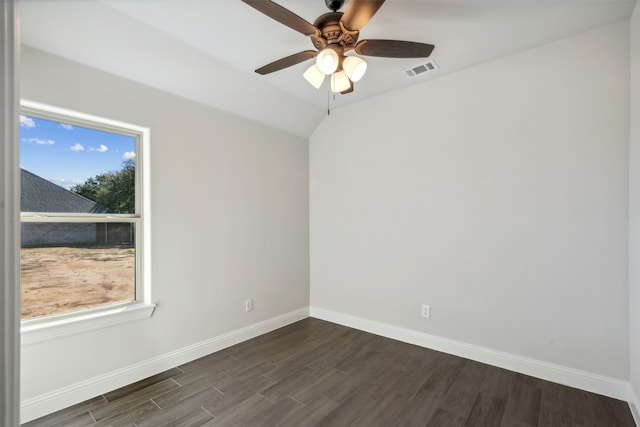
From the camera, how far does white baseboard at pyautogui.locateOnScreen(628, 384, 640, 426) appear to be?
1.96 metres

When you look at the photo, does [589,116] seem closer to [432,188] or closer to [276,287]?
[432,188]

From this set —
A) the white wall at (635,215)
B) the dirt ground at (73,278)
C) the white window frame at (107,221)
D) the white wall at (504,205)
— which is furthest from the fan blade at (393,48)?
the dirt ground at (73,278)

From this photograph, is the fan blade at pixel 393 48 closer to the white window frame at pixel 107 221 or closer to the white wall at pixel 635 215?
the white wall at pixel 635 215

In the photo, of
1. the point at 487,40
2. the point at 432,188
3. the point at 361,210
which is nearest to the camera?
the point at 487,40

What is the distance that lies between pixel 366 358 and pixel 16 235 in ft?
9.27

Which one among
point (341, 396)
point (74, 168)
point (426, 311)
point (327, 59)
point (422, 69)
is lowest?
point (341, 396)

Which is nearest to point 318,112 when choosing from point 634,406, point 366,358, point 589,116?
point 589,116

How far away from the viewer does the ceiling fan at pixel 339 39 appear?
1.57 meters

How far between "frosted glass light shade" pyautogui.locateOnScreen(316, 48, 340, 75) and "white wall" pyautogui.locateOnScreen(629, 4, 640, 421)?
202 cm

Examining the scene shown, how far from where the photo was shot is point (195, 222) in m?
2.90

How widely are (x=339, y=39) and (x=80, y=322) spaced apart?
267cm

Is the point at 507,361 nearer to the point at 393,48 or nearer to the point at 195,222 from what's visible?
the point at 393,48

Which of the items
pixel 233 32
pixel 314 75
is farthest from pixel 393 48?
pixel 233 32

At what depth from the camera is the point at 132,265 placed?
8.55 ft
